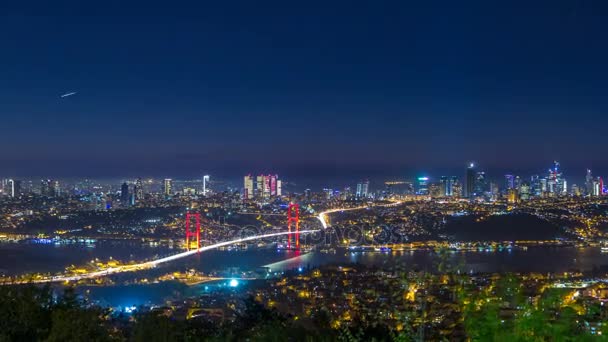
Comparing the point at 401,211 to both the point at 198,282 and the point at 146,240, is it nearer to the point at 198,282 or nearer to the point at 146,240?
the point at 146,240

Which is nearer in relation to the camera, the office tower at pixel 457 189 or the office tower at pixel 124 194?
the office tower at pixel 124 194

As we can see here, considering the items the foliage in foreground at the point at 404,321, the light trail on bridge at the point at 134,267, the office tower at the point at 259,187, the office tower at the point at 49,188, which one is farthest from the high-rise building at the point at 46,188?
the foliage in foreground at the point at 404,321

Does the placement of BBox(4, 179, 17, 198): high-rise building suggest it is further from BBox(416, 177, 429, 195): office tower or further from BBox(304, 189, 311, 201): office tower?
BBox(416, 177, 429, 195): office tower

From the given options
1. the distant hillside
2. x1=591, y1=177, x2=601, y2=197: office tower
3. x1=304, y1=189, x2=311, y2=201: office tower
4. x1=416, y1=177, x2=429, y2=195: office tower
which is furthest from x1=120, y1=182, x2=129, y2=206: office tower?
x1=591, y1=177, x2=601, y2=197: office tower

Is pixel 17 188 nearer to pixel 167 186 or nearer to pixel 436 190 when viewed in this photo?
pixel 167 186

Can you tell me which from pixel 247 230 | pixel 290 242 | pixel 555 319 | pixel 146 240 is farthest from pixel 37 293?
pixel 247 230

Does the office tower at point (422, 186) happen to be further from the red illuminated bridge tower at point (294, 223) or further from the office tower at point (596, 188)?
the red illuminated bridge tower at point (294, 223)

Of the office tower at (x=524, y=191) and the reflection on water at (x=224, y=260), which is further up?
the office tower at (x=524, y=191)
